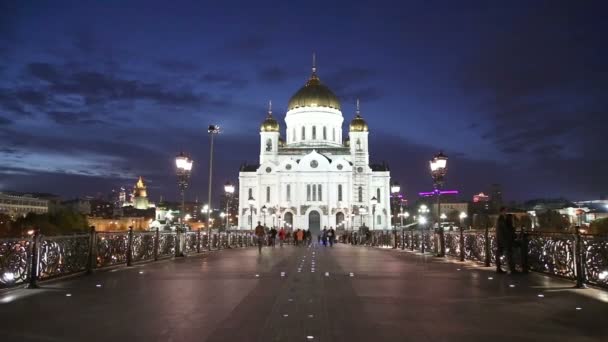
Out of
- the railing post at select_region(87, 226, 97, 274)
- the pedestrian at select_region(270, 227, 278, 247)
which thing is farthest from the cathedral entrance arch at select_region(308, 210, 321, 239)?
the railing post at select_region(87, 226, 97, 274)

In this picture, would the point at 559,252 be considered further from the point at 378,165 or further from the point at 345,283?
the point at 378,165

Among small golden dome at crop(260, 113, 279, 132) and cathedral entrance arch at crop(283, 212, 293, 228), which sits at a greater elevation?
small golden dome at crop(260, 113, 279, 132)

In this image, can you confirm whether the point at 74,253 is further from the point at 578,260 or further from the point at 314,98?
the point at 314,98

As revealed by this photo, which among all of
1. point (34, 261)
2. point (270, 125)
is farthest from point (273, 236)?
point (270, 125)

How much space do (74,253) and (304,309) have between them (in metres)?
8.19

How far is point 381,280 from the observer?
13.2 meters

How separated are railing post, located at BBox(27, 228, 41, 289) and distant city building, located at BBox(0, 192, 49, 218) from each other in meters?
146

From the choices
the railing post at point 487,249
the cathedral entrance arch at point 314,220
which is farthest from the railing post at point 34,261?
the cathedral entrance arch at point 314,220

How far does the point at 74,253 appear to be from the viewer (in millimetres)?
14125

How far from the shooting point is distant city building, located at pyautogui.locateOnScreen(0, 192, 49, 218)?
482 ft

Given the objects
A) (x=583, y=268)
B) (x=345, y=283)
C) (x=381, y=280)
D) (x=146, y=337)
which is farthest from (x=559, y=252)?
(x=146, y=337)

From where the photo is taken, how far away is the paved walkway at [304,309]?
6867mm

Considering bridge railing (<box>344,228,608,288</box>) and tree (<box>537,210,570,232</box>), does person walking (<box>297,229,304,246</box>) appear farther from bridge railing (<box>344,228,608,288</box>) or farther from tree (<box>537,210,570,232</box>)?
tree (<box>537,210,570,232</box>)

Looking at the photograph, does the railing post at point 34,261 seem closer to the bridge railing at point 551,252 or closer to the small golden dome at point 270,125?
the bridge railing at point 551,252
